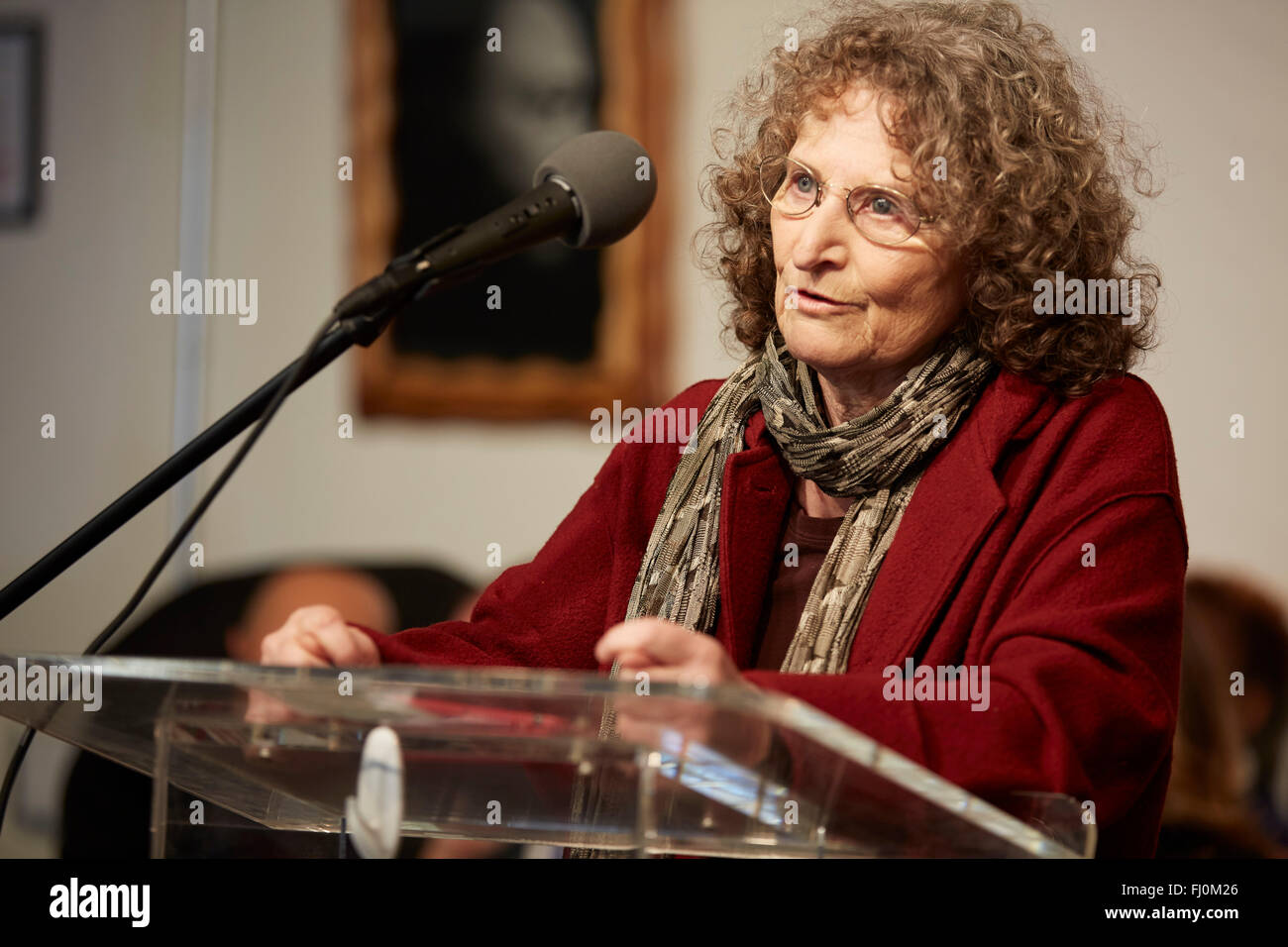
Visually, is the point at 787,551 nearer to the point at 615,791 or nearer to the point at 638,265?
the point at 615,791

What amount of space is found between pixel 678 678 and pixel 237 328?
2.71 meters

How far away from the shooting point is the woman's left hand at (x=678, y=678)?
792 mm

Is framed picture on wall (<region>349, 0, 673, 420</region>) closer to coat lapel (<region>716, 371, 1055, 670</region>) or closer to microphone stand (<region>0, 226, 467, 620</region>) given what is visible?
coat lapel (<region>716, 371, 1055, 670</region>)

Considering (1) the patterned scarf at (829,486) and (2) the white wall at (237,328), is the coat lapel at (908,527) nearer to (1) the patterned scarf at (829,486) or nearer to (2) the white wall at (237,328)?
(1) the patterned scarf at (829,486)

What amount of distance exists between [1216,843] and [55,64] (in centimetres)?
328

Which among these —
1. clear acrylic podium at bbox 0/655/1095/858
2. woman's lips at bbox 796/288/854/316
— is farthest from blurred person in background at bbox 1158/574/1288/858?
clear acrylic podium at bbox 0/655/1095/858

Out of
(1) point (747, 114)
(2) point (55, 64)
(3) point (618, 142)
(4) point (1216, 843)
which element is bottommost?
(4) point (1216, 843)

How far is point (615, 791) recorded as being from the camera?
0.89 metres

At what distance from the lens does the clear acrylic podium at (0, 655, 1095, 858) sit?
0.81 meters

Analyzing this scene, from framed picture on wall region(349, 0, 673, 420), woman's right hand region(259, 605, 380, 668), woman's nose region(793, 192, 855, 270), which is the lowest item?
woman's right hand region(259, 605, 380, 668)

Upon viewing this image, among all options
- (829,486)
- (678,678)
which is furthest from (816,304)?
(678,678)

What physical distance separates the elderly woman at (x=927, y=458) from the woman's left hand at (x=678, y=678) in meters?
0.25

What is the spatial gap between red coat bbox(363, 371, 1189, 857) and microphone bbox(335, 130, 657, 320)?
0.39m
